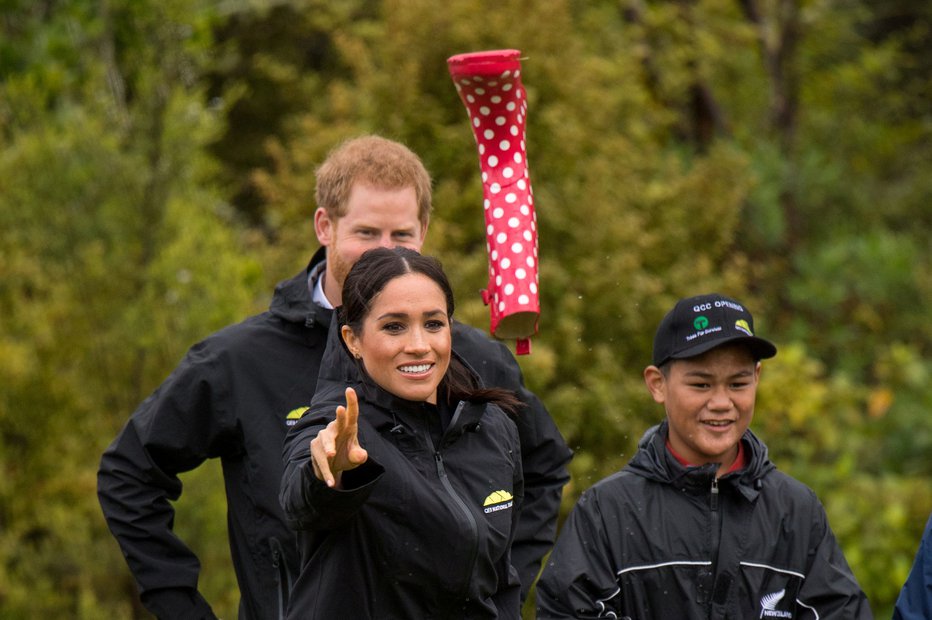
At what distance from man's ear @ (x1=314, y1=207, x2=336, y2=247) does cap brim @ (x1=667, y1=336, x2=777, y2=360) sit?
3.21 ft

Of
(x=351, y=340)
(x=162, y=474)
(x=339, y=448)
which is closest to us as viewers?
(x=339, y=448)

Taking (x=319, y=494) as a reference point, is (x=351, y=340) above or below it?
above

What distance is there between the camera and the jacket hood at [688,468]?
3.58m

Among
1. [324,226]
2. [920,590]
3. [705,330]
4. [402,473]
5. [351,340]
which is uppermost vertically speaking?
[324,226]

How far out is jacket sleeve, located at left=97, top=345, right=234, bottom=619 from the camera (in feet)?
12.0

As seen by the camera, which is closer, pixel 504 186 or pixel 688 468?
pixel 688 468

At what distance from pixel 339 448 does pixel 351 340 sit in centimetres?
46

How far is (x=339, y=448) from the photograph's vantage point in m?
2.68

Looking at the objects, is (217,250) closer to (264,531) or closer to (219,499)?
(219,499)

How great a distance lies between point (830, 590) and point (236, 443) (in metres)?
1.60

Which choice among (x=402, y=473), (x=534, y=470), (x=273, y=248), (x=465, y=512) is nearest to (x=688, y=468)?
(x=534, y=470)

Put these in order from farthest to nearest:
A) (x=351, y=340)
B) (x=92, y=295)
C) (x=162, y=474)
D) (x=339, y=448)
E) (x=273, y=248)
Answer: (x=273, y=248) → (x=92, y=295) → (x=162, y=474) → (x=351, y=340) → (x=339, y=448)

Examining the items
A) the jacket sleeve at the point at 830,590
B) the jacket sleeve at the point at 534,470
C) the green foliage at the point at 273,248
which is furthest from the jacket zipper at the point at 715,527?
the green foliage at the point at 273,248

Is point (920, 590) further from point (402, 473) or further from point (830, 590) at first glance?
point (402, 473)
